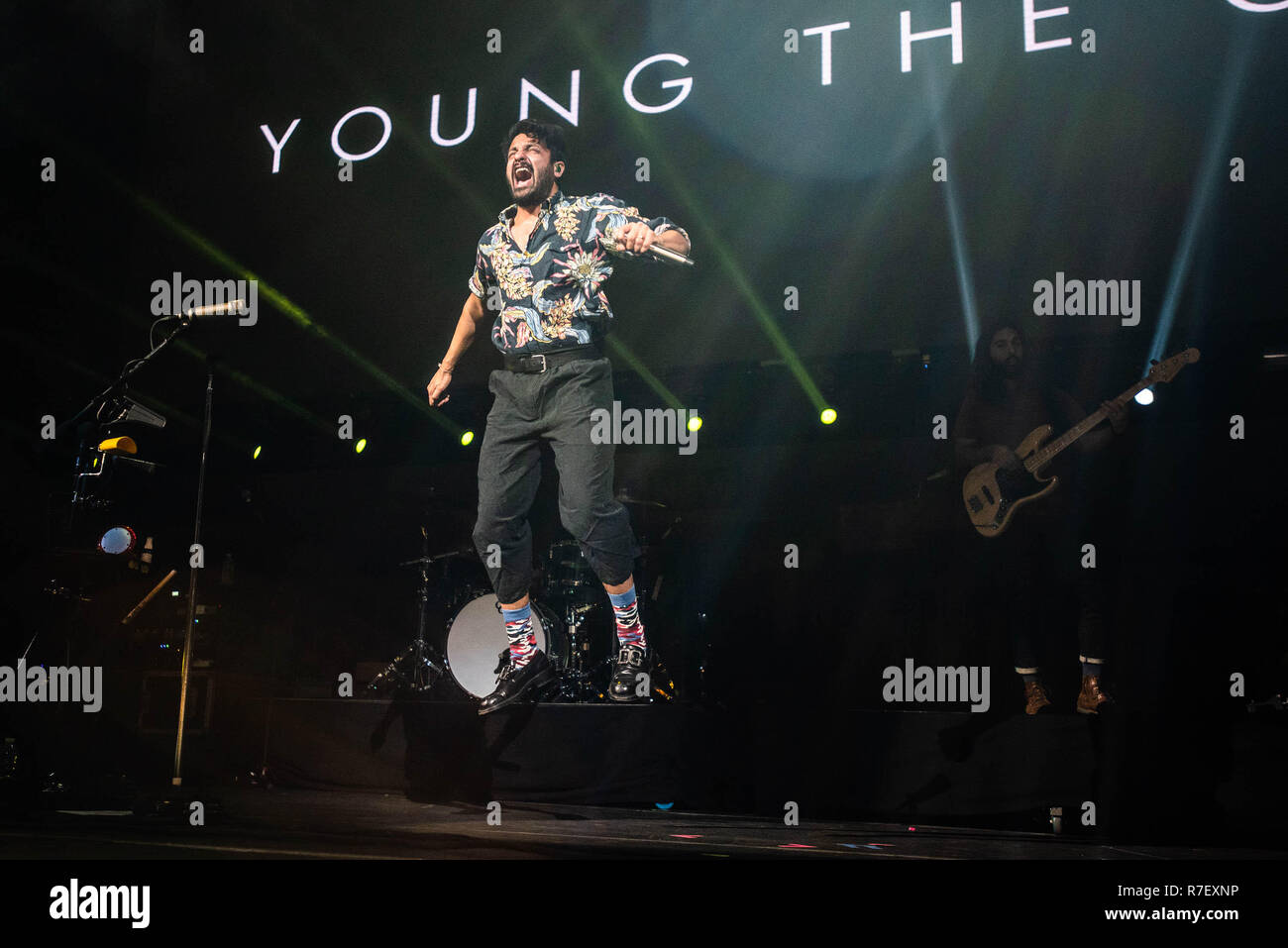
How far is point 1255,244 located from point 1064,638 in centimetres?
234

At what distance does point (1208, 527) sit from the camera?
5.63 meters

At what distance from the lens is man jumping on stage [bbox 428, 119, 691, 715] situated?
3.91 m

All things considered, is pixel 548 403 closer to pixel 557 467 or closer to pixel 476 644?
pixel 557 467

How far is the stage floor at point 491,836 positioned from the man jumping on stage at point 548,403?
1.84 feet

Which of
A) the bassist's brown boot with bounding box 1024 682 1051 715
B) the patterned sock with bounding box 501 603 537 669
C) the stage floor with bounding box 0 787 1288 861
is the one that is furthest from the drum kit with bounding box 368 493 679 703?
the bassist's brown boot with bounding box 1024 682 1051 715

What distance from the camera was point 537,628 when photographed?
5.40 metres

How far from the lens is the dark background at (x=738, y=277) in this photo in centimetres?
491

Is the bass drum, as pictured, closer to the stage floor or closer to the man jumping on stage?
the stage floor

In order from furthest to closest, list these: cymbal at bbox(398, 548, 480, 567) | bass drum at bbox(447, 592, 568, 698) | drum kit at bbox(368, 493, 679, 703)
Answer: cymbal at bbox(398, 548, 480, 567)
bass drum at bbox(447, 592, 568, 698)
drum kit at bbox(368, 493, 679, 703)

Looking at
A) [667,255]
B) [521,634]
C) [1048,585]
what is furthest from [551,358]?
[1048,585]

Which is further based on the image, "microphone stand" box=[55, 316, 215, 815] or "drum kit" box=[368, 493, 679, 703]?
"drum kit" box=[368, 493, 679, 703]

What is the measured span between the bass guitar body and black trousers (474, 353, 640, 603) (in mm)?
1920

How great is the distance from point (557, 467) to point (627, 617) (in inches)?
28.1
